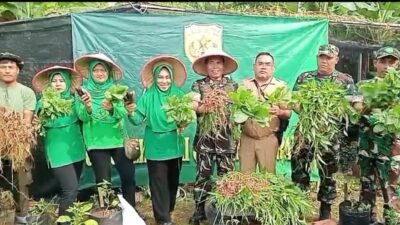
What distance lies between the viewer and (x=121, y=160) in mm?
4551

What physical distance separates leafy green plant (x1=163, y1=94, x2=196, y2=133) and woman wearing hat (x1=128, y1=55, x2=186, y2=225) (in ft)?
0.74

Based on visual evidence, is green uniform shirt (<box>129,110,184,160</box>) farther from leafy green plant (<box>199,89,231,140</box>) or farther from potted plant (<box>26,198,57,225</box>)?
potted plant (<box>26,198,57,225</box>)

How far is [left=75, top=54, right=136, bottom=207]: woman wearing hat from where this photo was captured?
4242mm

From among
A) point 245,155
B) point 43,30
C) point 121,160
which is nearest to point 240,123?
point 245,155

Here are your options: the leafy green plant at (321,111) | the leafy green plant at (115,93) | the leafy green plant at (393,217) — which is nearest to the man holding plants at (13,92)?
the leafy green plant at (115,93)

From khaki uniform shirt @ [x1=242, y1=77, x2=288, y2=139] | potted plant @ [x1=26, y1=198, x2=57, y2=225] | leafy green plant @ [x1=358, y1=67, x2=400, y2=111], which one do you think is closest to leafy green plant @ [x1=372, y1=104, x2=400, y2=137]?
leafy green plant @ [x1=358, y1=67, x2=400, y2=111]

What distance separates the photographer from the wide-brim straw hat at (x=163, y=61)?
14.6ft

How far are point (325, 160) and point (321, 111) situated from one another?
22.0 inches

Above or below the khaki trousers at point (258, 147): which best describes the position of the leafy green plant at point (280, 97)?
above

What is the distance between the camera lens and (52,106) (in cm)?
402

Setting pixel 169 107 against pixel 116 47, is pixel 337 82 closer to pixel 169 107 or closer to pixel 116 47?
pixel 169 107

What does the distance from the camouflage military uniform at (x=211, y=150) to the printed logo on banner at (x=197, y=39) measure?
1.17 m

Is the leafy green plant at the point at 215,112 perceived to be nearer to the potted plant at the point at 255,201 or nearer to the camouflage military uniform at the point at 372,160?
the potted plant at the point at 255,201

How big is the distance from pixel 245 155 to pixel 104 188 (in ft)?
3.90
